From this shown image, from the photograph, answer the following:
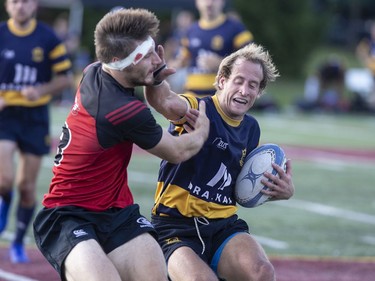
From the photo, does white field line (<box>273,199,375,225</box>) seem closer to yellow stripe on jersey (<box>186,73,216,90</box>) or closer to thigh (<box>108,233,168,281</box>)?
yellow stripe on jersey (<box>186,73,216,90</box>)

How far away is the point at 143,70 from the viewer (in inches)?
211

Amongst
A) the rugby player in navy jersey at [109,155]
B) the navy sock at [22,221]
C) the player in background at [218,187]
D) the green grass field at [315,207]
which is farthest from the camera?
the green grass field at [315,207]

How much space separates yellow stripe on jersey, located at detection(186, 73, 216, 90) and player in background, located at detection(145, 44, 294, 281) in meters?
4.92

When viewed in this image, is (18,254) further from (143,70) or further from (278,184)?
(143,70)

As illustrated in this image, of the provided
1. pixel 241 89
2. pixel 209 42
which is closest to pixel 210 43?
pixel 209 42

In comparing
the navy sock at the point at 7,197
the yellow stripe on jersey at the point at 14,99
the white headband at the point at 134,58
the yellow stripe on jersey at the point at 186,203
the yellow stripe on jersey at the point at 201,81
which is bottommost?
the navy sock at the point at 7,197

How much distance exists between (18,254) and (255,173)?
3.31 metres

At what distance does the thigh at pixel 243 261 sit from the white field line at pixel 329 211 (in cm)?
527

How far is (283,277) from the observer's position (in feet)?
26.4

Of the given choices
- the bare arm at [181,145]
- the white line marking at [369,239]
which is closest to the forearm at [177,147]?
the bare arm at [181,145]

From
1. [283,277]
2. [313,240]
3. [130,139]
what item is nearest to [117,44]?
[130,139]

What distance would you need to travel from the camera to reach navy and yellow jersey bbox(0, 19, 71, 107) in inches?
344

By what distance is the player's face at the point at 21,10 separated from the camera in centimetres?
866

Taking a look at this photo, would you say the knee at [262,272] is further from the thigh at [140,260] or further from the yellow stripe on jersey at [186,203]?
the thigh at [140,260]
